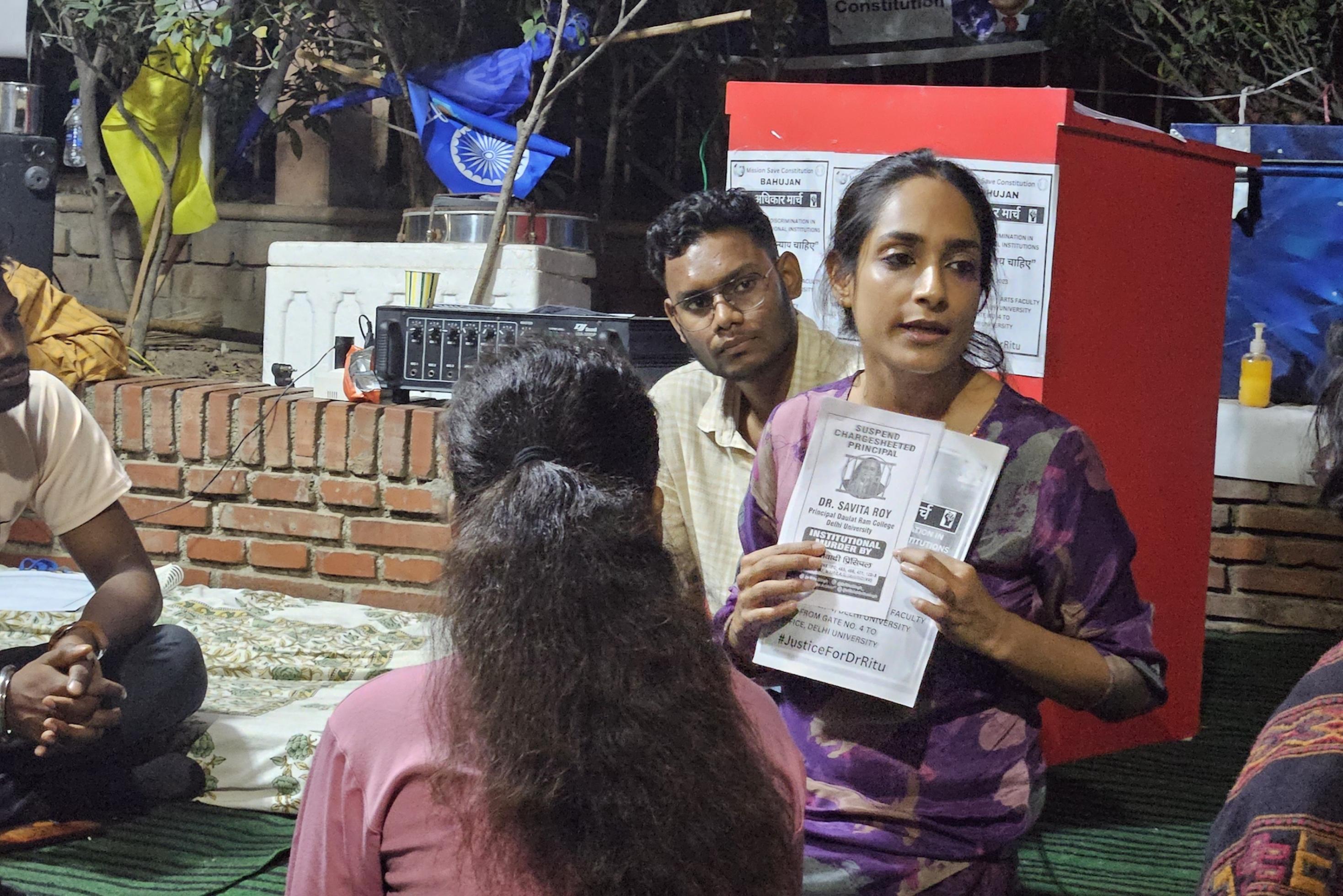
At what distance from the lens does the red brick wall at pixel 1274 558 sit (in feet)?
13.6

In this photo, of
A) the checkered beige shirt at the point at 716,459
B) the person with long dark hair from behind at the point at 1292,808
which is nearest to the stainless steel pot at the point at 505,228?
the checkered beige shirt at the point at 716,459

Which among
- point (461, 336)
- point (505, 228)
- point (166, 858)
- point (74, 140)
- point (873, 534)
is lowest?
point (166, 858)

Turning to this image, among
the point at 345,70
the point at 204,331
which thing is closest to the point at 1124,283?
the point at 345,70

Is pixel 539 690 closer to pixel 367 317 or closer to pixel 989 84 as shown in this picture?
pixel 367 317

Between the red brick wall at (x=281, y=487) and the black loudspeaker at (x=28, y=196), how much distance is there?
2.35ft

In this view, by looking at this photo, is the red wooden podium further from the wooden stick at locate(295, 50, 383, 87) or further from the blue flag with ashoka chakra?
the wooden stick at locate(295, 50, 383, 87)

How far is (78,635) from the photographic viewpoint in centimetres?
226

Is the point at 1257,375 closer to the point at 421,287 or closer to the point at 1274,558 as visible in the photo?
the point at 1274,558

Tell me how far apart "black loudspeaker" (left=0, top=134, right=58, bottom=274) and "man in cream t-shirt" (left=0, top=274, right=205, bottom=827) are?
7.16 ft

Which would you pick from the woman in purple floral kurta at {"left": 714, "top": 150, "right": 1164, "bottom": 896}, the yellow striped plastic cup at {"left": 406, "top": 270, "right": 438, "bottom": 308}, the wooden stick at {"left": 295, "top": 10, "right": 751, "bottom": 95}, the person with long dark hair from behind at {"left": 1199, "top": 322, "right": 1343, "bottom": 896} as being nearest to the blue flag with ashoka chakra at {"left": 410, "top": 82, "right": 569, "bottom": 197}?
the wooden stick at {"left": 295, "top": 10, "right": 751, "bottom": 95}

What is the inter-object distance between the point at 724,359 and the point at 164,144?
4228 millimetres

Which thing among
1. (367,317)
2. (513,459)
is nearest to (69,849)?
(513,459)

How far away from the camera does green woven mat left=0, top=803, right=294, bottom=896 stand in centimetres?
234

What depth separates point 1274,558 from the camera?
4.21m
